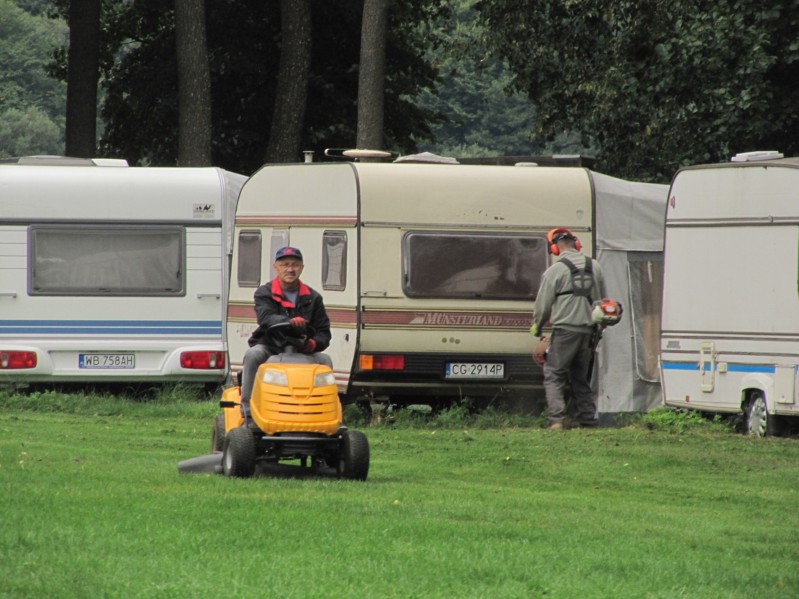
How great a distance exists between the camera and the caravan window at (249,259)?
59.6 ft

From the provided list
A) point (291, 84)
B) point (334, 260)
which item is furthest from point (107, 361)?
point (291, 84)

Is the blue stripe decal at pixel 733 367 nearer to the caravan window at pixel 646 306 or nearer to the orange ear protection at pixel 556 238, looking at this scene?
the caravan window at pixel 646 306

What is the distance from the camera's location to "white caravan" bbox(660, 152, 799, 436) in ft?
52.5

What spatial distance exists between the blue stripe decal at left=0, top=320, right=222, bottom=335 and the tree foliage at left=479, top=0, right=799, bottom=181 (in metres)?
9.38

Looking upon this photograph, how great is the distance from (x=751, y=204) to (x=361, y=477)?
6.49 m

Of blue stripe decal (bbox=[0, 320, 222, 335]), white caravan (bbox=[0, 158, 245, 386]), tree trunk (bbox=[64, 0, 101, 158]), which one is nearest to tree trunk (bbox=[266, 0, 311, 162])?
tree trunk (bbox=[64, 0, 101, 158])

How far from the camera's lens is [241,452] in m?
11.2

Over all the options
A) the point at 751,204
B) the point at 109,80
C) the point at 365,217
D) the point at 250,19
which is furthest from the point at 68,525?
the point at 109,80

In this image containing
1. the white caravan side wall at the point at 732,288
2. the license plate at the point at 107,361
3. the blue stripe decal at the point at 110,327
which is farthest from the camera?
the license plate at the point at 107,361

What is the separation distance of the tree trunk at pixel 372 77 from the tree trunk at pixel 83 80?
9.16 m

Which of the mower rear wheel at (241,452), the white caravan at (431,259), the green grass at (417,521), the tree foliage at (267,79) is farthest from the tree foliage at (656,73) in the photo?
the mower rear wheel at (241,452)

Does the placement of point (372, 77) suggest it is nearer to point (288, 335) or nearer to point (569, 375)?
point (569, 375)

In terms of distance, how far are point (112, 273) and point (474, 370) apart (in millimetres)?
4421

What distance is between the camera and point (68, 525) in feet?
28.5
